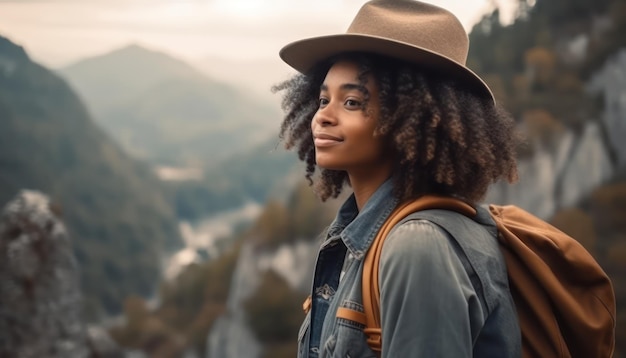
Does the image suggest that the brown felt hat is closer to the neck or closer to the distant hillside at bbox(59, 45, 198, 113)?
the neck

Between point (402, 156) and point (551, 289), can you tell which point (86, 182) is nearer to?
point (402, 156)

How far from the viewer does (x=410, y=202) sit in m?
1.73

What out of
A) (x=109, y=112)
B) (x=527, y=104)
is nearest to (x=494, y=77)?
(x=527, y=104)

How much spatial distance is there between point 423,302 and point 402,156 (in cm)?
45

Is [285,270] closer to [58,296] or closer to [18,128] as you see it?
[18,128]

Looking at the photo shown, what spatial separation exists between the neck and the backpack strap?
157mm

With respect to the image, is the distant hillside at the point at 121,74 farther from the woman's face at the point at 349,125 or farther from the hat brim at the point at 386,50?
the woman's face at the point at 349,125

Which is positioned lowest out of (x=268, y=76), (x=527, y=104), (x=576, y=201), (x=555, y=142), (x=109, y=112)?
(x=576, y=201)

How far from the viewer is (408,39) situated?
1797 millimetres

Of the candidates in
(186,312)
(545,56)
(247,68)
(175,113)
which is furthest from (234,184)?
(545,56)

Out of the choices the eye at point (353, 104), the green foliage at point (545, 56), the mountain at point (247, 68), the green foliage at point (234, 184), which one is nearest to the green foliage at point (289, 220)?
the green foliage at point (234, 184)

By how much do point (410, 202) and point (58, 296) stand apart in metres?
7.32

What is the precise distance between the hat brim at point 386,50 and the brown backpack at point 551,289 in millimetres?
331

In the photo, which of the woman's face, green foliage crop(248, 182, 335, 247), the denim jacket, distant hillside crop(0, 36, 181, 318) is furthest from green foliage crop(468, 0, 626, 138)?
the denim jacket
